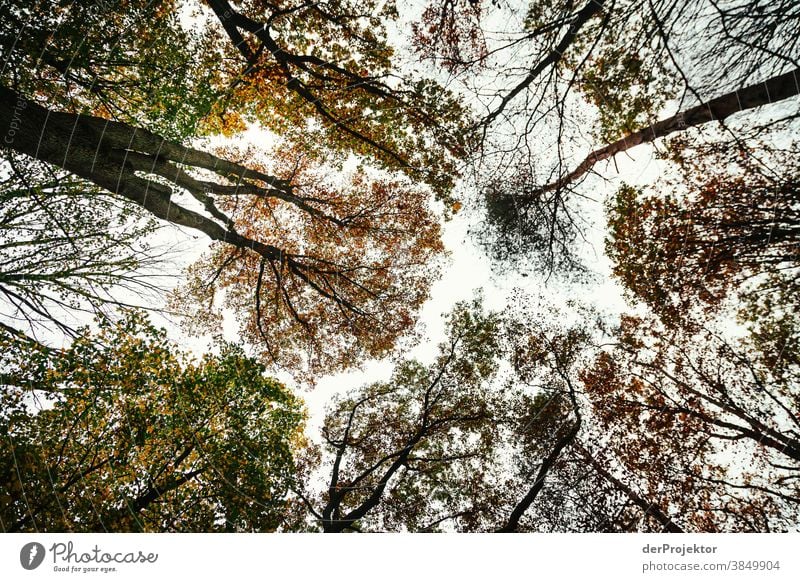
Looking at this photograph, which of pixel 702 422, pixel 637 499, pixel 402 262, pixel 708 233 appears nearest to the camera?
pixel 637 499

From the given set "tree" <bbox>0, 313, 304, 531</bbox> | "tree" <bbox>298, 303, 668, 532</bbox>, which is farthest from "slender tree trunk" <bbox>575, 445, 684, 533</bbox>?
"tree" <bbox>0, 313, 304, 531</bbox>

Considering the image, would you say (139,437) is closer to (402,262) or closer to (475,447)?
(402,262)

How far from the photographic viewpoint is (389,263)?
4.49 m

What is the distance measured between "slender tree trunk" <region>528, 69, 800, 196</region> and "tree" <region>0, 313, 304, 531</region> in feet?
16.7

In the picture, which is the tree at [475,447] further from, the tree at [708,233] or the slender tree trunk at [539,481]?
the tree at [708,233]

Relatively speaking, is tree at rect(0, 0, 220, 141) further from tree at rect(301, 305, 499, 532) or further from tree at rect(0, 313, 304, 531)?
tree at rect(301, 305, 499, 532)

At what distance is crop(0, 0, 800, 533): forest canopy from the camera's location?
3529 millimetres

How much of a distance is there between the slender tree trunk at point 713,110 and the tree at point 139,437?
5100 millimetres

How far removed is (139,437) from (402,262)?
382cm

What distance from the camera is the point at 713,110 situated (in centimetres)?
357

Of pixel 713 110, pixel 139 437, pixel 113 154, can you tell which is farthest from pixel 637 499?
pixel 113 154

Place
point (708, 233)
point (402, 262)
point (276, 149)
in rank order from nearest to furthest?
point (708, 233) < point (276, 149) < point (402, 262)

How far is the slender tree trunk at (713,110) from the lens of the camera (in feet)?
11.2
